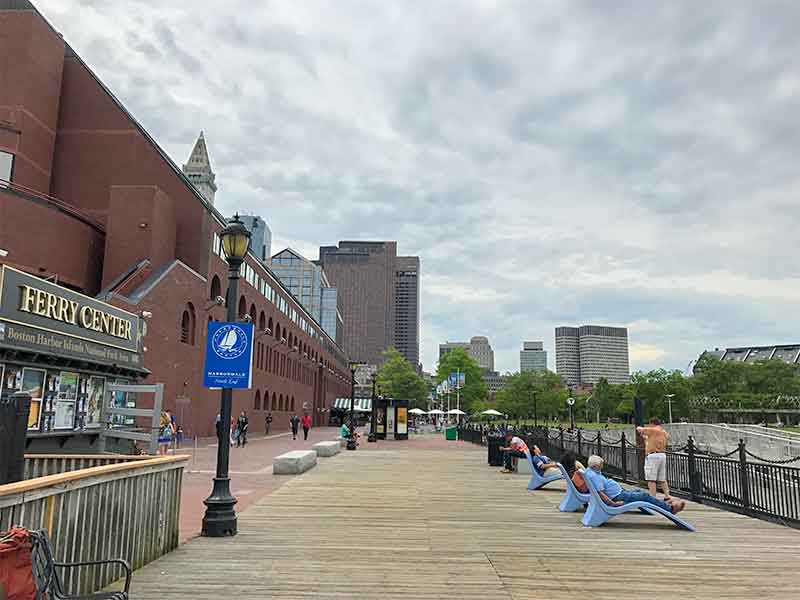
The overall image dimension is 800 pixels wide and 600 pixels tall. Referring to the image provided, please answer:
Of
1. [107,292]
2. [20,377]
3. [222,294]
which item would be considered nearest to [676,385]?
[222,294]

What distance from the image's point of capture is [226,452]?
9.13 m

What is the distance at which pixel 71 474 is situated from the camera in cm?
515

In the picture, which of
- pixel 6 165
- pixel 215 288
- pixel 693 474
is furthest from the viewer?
pixel 215 288

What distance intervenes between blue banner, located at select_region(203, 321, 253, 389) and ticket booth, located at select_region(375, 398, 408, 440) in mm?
33439

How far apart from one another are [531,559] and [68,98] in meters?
40.9

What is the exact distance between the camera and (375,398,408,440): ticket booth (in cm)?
4253

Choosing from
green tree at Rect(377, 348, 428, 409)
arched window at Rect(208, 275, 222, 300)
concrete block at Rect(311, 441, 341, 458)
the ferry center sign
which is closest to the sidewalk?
concrete block at Rect(311, 441, 341, 458)

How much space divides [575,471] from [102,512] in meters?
8.39

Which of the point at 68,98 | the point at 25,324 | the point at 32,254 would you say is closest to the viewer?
the point at 25,324

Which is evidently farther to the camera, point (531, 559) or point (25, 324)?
point (25, 324)

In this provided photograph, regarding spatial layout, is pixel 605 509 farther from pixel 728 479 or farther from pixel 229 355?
pixel 229 355

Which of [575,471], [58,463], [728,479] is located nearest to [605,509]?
[575,471]

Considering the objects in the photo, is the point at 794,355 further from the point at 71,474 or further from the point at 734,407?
the point at 71,474

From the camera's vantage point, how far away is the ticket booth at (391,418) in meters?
42.5
